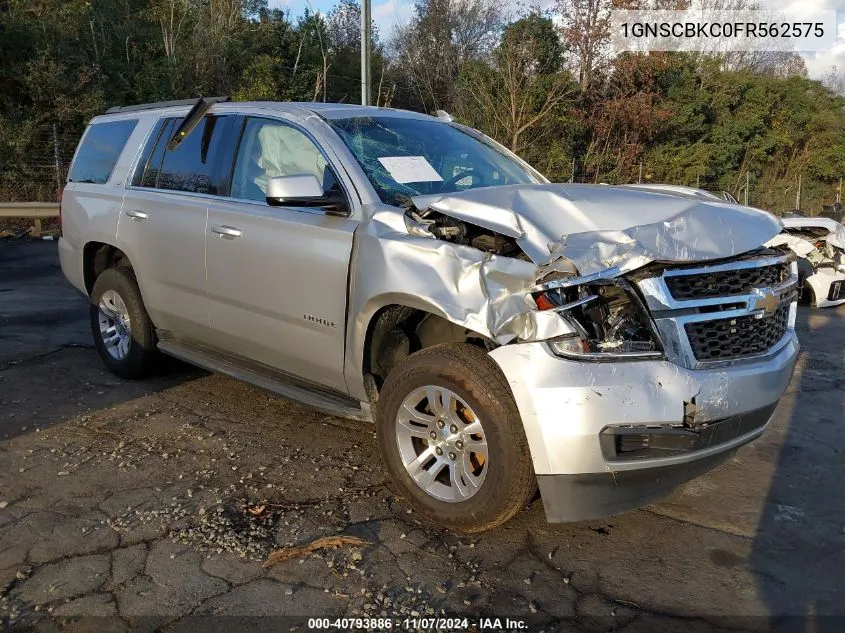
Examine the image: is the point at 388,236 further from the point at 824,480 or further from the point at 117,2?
the point at 117,2

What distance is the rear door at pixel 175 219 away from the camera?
4523mm

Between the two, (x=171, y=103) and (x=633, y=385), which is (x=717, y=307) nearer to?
(x=633, y=385)

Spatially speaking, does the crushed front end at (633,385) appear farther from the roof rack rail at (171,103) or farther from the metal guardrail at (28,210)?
the metal guardrail at (28,210)

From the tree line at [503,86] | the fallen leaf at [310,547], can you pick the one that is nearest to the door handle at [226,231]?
the fallen leaf at [310,547]

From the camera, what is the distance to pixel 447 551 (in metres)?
3.10

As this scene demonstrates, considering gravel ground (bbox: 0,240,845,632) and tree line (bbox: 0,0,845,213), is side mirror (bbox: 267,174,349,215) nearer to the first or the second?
gravel ground (bbox: 0,240,845,632)

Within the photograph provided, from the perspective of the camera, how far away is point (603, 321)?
9.43ft

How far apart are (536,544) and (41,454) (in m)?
2.78

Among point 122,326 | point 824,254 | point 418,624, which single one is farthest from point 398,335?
point 824,254

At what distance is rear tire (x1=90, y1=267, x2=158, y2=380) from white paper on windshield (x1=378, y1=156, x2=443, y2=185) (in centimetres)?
228

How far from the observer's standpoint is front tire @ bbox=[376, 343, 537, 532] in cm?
291

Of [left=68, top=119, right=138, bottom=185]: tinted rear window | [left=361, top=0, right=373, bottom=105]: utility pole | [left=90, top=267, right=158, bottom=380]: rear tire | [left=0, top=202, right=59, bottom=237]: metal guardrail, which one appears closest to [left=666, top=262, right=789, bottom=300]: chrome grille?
[left=90, top=267, right=158, bottom=380]: rear tire

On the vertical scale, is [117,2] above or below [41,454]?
above

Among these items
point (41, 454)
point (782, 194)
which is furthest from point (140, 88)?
point (782, 194)
